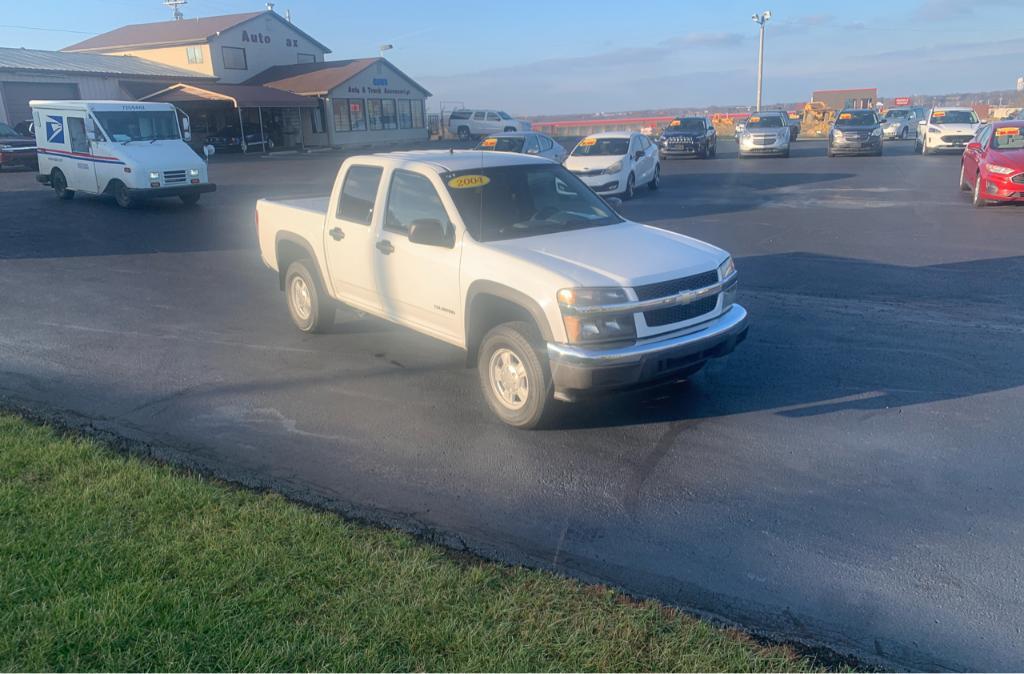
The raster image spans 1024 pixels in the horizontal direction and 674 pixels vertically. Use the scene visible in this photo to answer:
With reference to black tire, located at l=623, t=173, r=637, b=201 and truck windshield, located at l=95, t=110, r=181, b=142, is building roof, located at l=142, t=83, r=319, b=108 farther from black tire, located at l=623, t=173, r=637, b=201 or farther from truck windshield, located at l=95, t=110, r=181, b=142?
black tire, located at l=623, t=173, r=637, b=201

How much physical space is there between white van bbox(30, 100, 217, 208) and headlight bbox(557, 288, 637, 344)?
14.6m

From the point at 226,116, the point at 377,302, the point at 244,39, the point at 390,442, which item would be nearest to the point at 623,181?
the point at 377,302

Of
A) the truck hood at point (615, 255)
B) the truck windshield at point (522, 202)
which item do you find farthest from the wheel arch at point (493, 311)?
the truck windshield at point (522, 202)

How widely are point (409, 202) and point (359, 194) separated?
0.75m

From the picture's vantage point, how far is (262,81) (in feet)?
153

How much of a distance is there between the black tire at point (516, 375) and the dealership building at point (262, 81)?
35.8 metres

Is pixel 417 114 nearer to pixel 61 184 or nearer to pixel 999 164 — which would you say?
pixel 61 184

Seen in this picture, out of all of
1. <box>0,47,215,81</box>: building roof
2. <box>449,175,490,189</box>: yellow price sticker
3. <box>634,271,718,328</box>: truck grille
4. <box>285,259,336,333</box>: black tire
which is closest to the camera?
<box>634,271,718,328</box>: truck grille

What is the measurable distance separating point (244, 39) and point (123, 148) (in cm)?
3345

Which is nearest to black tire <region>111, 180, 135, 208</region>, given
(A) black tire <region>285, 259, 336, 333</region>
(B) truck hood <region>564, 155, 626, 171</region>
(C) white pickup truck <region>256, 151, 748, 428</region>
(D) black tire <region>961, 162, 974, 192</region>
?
(B) truck hood <region>564, 155, 626, 171</region>

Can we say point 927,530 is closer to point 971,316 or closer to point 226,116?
point 971,316

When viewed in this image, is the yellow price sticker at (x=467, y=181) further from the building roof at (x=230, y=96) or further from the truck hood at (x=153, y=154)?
the building roof at (x=230, y=96)

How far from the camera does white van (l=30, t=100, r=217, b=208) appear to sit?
667 inches

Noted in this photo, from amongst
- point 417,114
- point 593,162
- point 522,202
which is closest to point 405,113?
point 417,114
